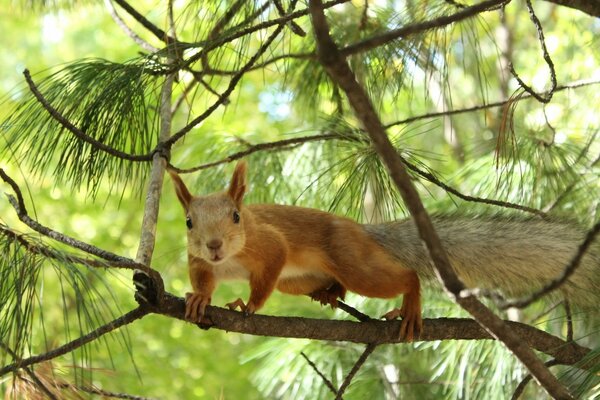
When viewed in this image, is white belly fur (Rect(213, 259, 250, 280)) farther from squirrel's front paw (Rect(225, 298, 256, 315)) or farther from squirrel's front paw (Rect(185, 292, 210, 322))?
squirrel's front paw (Rect(185, 292, 210, 322))

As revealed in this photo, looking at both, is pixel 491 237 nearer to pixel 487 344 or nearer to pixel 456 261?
pixel 456 261

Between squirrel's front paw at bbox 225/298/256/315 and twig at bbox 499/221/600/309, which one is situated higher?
squirrel's front paw at bbox 225/298/256/315

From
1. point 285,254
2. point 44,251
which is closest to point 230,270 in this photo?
point 285,254

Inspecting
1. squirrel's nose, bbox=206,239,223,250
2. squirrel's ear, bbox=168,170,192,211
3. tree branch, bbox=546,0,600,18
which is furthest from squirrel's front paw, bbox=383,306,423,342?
tree branch, bbox=546,0,600,18

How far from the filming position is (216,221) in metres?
1.80

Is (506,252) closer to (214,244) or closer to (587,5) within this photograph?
(214,244)

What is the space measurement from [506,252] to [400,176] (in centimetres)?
100

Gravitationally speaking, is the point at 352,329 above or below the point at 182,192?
below

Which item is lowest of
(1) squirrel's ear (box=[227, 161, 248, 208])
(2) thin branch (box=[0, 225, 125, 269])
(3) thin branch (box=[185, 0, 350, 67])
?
(2) thin branch (box=[0, 225, 125, 269])

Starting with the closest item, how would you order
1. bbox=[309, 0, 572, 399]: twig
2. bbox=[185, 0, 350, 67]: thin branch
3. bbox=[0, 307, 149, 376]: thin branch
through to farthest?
bbox=[309, 0, 572, 399]: twig → bbox=[0, 307, 149, 376]: thin branch → bbox=[185, 0, 350, 67]: thin branch

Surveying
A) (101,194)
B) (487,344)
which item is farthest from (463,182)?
(101,194)

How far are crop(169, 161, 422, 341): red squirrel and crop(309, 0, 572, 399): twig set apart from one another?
65 cm

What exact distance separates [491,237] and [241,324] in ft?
2.25

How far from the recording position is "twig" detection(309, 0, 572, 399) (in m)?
0.91
